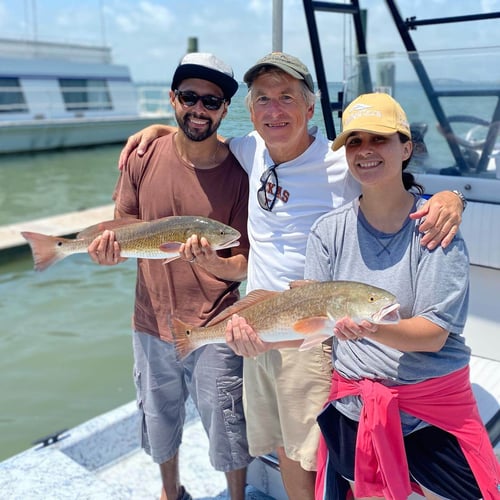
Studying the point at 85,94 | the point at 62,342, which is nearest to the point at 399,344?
the point at 62,342

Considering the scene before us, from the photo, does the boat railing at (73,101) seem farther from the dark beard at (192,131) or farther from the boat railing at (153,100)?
the dark beard at (192,131)

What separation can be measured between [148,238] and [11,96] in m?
24.8

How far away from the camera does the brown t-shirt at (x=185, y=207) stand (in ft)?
8.85

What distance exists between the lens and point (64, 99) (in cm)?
2636

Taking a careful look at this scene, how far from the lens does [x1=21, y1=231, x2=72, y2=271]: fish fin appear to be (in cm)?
274

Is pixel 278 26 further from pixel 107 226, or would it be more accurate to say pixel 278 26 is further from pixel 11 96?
pixel 11 96

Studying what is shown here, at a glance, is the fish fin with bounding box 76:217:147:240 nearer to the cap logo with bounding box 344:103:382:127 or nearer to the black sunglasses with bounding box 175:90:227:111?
the black sunglasses with bounding box 175:90:227:111

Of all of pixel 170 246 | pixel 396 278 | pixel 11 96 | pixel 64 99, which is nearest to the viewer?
pixel 396 278

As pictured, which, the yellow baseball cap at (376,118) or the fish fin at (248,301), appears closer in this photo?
the yellow baseball cap at (376,118)

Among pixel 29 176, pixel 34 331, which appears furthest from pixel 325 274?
pixel 29 176

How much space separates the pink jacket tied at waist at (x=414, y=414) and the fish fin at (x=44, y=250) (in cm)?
159

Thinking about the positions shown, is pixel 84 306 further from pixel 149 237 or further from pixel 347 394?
pixel 347 394

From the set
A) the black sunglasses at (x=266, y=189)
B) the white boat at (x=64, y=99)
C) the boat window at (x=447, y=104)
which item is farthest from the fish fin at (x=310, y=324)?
the white boat at (x=64, y=99)

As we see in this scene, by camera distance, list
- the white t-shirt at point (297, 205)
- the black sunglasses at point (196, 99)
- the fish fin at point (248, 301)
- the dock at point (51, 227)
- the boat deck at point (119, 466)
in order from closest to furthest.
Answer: the fish fin at point (248, 301) → the white t-shirt at point (297, 205) → the black sunglasses at point (196, 99) → the boat deck at point (119, 466) → the dock at point (51, 227)
